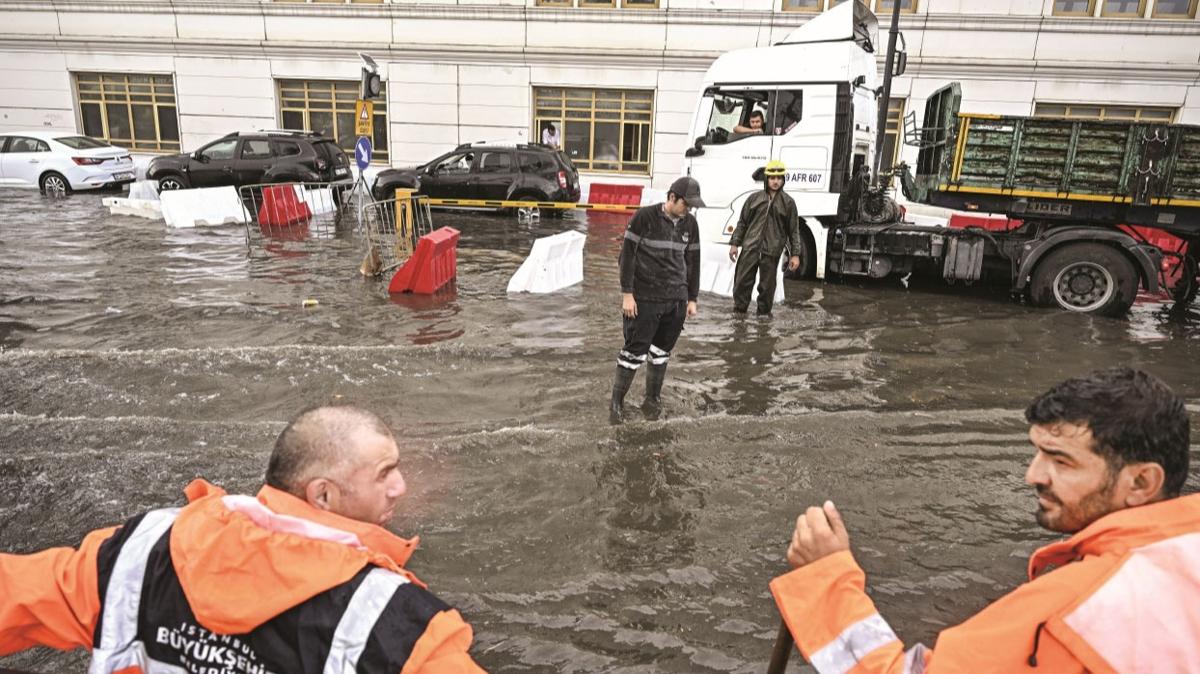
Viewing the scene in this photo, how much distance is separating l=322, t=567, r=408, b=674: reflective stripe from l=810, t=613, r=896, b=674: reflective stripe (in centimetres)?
84

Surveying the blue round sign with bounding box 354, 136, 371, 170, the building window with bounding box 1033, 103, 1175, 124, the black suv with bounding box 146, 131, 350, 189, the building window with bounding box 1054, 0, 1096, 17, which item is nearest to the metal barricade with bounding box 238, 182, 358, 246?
the black suv with bounding box 146, 131, 350, 189

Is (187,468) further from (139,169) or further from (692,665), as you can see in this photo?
(139,169)

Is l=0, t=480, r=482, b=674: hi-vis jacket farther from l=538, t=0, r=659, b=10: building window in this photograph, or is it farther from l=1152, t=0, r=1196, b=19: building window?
l=1152, t=0, r=1196, b=19: building window

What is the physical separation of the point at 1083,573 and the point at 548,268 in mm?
8659

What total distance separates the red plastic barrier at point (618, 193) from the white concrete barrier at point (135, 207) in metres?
9.44

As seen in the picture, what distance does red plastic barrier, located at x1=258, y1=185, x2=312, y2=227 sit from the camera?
14.2 metres

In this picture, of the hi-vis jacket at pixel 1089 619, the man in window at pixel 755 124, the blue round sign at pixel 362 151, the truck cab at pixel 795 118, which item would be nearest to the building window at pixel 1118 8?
the truck cab at pixel 795 118

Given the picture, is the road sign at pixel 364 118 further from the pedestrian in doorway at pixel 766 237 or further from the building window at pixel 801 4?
the building window at pixel 801 4

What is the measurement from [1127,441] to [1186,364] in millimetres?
7789

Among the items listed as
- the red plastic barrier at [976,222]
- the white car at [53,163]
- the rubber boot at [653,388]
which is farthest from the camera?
the white car at [53,163]

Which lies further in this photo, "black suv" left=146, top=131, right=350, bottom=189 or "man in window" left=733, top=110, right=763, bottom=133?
"black suv" left=146, top=131, right=350, bottom=189

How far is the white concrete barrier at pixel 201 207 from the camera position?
13.8 m

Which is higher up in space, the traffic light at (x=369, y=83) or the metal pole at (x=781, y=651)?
the traffic light at (x=369, y=83)

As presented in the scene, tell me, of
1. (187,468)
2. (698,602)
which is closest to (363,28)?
(187,468)
